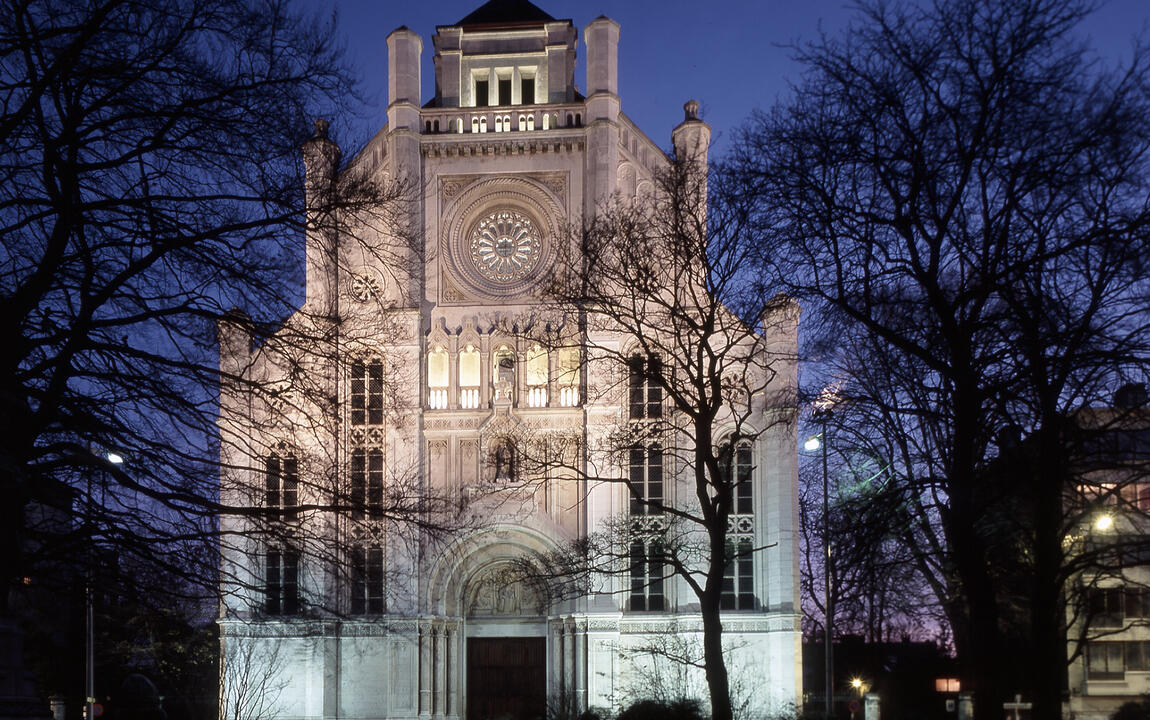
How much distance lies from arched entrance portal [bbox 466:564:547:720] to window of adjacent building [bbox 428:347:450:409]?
6.24 metres

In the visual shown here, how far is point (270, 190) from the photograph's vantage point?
45.9 feet

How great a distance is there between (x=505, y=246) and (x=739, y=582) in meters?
14.7

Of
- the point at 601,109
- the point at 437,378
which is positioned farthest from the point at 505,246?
the point at 601,109

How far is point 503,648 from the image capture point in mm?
46281

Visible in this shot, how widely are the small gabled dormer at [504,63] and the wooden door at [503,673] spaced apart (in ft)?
65.2

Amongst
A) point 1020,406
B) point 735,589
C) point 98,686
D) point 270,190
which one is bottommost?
point 98,686

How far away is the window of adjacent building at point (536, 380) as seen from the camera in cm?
4588

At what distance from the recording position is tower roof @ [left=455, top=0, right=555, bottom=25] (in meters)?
52.2

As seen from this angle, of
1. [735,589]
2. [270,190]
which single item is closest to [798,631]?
[735,589]

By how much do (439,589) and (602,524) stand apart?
6.48 m

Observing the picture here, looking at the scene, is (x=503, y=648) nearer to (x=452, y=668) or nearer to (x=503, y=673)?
(x=503, y=673)

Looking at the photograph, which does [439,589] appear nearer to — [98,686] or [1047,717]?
[98,686]

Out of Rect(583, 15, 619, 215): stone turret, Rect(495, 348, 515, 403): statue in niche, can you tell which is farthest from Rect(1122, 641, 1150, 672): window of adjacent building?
Rect(583, 15, 619, 215): stone turret

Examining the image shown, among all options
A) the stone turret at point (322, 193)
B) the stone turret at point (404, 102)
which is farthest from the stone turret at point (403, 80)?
the stone turret at point (322, 193)
